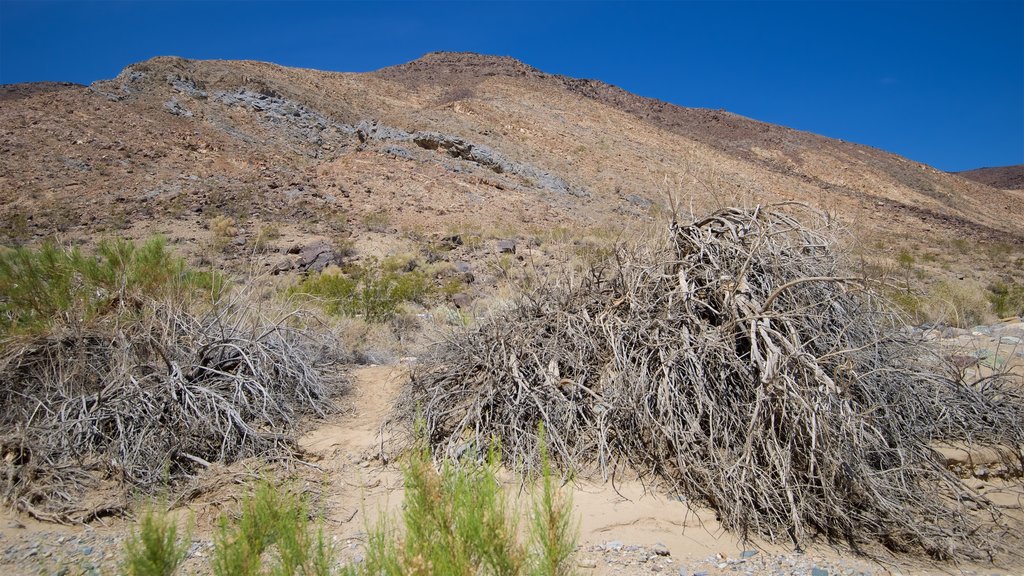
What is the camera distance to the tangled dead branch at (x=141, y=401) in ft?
11.7

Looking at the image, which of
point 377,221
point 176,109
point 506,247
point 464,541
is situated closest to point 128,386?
point 464,541

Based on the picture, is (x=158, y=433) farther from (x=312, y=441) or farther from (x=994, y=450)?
(x=994, y=450)

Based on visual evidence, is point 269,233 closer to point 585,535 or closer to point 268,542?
point 585,535

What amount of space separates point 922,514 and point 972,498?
18.0 inches

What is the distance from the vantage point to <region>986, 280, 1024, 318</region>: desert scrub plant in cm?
969

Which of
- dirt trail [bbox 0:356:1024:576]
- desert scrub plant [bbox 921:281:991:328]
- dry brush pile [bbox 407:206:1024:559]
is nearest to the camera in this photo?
dirt trail [bbox 0:356:1024:576]

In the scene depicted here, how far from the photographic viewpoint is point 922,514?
10.6 feet

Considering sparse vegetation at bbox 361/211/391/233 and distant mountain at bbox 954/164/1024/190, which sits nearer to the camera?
sparse vegetation at bbox 361/211/391/233

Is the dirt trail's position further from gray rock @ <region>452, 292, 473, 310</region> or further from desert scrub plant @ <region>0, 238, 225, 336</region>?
gray rock @ <region>452, 292, 473, 310</region>

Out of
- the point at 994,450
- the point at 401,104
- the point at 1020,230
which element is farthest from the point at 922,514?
the point at 1020,230

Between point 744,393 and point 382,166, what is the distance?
16.5 meters

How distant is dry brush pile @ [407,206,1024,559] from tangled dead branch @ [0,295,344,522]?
1.17 m

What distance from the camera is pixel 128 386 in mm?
3953

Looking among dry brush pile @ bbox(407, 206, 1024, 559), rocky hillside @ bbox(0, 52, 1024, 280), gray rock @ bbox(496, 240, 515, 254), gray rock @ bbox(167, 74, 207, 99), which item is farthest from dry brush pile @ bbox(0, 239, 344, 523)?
gray rock @ bbox(167, 74, 207, 99)
